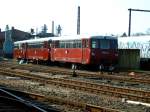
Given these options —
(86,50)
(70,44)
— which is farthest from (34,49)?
(86,50)

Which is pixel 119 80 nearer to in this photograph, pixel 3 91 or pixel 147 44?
pixel 3 91

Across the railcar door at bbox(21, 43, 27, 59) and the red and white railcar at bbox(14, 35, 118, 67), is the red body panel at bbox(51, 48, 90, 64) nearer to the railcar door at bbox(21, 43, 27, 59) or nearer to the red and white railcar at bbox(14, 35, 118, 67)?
the red and white railcar at bbox(14, 35, 118, 67)

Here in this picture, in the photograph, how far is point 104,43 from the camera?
29.7 meters

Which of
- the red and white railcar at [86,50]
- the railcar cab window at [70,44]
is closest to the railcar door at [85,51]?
the red and white railcar at [86,50]

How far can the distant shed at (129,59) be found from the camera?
35125 mm

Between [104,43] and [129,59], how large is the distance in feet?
22.6

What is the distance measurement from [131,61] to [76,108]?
24230 mm

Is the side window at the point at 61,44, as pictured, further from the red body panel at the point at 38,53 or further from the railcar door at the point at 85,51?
the railcar door at the point at 85,51

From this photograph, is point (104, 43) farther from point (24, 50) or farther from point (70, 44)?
point (24, 50)

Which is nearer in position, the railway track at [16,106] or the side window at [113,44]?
the railway track at [16,106]

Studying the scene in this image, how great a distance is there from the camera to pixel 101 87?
17906mm

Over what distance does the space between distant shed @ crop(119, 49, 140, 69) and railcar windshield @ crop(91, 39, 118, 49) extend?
536cm

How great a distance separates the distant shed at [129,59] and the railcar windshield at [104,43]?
536 centimetres

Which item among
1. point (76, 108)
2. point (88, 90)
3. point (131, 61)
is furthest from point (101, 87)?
point (131, 61)
